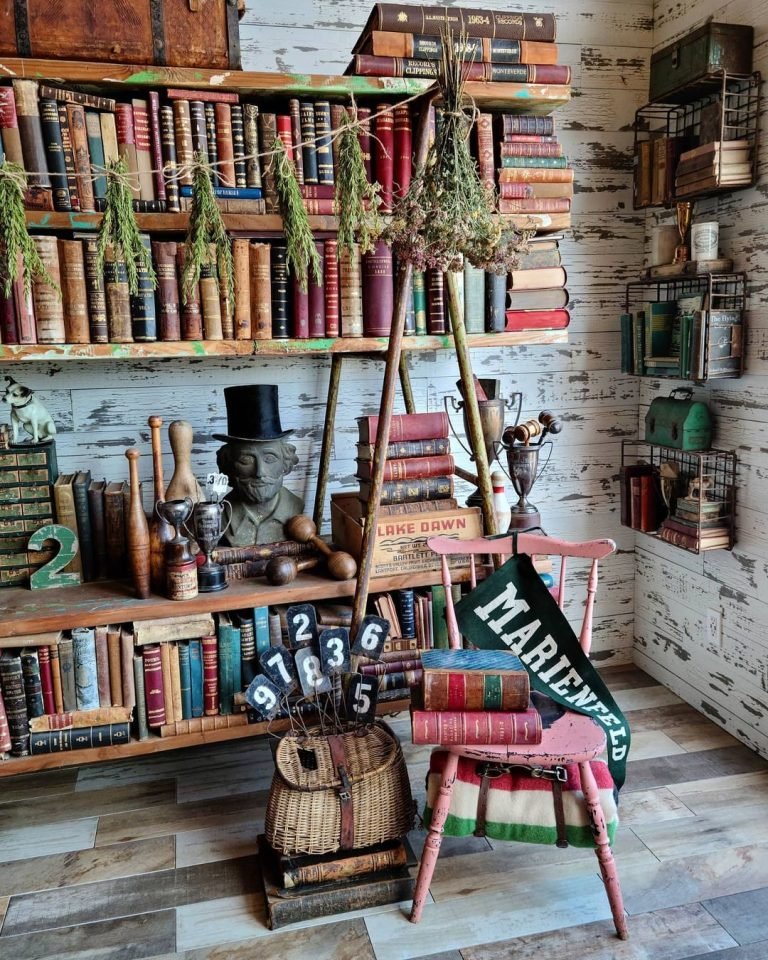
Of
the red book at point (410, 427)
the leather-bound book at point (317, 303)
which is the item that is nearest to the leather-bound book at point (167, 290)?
the leather-bound book at point (317, 303)

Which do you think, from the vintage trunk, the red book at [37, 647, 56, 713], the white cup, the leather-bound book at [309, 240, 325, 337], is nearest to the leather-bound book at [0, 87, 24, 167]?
the vintage trunk

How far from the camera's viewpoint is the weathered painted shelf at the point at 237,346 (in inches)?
80.5

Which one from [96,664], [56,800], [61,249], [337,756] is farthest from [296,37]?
[56,800]

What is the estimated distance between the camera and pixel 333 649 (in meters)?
1.97

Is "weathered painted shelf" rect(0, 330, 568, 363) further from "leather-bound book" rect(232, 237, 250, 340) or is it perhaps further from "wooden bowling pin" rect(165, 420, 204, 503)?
"wooden bowling pin" rect(165, 420, 204, 503)

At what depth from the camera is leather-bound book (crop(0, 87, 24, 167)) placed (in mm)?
1939

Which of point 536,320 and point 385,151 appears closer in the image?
point 385,151

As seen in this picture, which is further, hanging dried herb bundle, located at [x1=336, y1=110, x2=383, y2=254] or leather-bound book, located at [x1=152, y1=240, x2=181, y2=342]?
leather-bound book, located at [x1=152, y1=240, x2=181, y2=342]

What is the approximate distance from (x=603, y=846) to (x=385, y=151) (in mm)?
1774

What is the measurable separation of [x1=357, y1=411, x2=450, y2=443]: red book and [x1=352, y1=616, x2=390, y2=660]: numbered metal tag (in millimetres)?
534

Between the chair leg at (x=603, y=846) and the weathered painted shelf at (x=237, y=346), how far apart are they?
1.18 metres

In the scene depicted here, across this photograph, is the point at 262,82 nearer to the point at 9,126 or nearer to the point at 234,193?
the point at 234,193

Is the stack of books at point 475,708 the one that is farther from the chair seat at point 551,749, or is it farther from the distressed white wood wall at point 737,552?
the distressed white wood wall at point 737,552

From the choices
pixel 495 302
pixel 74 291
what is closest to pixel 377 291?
pixel 495 302
